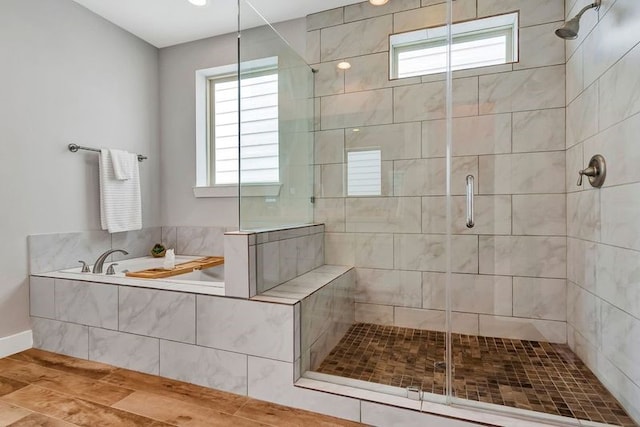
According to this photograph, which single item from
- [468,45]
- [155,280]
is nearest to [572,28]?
[468,45]

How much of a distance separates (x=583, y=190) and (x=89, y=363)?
9.61ft

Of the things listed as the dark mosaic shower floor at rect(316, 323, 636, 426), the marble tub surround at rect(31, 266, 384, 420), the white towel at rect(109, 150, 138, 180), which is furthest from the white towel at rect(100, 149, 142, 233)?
the dark mosaic shower floor at rect(316, 323, 636, 426)

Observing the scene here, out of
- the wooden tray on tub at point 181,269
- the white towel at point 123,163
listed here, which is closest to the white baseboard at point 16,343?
the wooden tray on tub at point 181,269

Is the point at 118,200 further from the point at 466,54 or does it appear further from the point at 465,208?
the point at 466,54

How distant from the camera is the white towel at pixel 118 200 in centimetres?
263

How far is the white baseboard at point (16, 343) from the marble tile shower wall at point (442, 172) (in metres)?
2.06

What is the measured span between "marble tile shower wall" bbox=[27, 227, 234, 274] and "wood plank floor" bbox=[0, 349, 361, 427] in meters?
0.70

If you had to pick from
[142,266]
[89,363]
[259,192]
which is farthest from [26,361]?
[259,192]

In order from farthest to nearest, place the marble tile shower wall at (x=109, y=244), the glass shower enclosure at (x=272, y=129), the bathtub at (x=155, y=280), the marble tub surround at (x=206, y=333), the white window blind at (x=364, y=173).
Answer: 1. the white window blind at (x=364, y=173)
2. the marble tile shower wall at (x=109, y=244)
3. the glass shower enclosure at (x=272, y=129)
4. the bathtub at (x=155, y=280)
5. the marble tub surround at (x=206, y=333)

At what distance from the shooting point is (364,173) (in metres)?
2.52

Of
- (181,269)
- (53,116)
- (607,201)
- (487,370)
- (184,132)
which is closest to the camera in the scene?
(607,201)

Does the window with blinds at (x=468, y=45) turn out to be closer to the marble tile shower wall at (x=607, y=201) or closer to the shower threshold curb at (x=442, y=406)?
the marble tile shower wall at (x=607, y=201)

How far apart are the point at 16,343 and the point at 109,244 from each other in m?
0.86

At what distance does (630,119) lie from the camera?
1370mm
